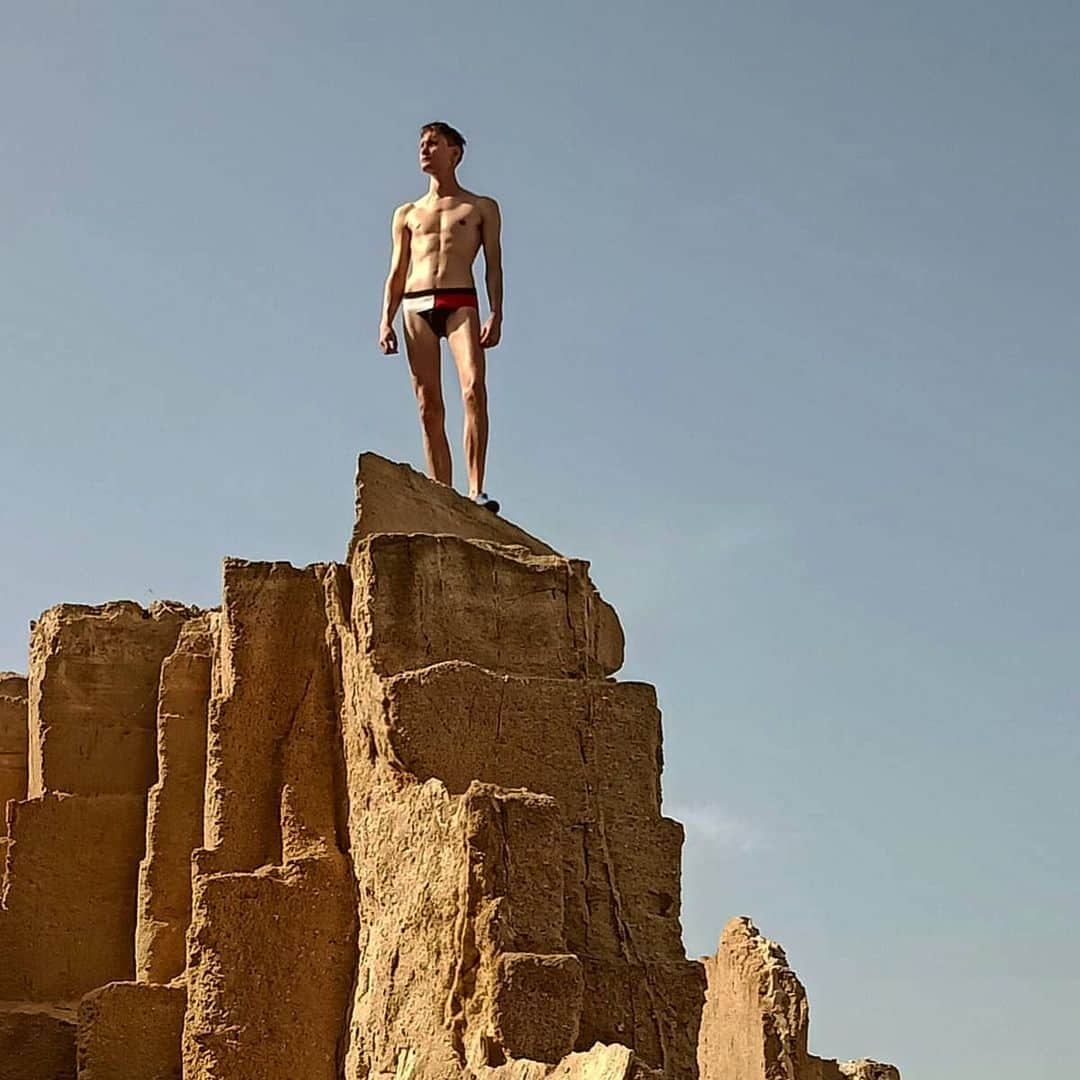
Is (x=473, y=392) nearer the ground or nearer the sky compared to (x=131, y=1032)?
nearer the sky

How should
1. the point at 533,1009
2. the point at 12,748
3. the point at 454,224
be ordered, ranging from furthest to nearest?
the point at 12,748 → the point at 454,224 → the point at 533,1009

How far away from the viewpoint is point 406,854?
34.2 ft

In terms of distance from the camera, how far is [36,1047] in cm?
1295

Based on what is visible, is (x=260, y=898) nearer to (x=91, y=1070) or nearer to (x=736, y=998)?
(x=91, y=1070)

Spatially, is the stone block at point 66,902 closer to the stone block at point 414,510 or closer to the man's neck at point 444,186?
the stone block at point 414,510

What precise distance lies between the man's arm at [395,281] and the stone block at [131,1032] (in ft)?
12.1

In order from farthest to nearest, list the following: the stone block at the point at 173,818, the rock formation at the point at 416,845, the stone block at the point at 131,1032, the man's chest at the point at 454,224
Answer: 1. the stone block at the point at 173,818
2. the man's chest at the point at 454,224
3. the stone block at the point at 131,1032
4. the rock formation at the point at 416,845

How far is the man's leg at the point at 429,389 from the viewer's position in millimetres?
13000

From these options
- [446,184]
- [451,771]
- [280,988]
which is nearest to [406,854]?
[451,771]

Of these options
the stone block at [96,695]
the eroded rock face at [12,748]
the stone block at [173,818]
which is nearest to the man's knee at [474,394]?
the stone block at [173,818]

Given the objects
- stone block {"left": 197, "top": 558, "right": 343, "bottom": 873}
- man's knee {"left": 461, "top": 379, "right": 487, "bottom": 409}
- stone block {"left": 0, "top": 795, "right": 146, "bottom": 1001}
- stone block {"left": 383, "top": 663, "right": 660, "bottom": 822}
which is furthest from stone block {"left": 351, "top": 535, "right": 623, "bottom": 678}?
stone block {"left": 0, "top": 795, "right": 146, "bottom": 1001}

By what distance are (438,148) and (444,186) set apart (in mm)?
215

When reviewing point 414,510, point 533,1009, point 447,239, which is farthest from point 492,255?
point 533,1009

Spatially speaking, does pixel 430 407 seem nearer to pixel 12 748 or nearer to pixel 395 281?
pixel 395 281
